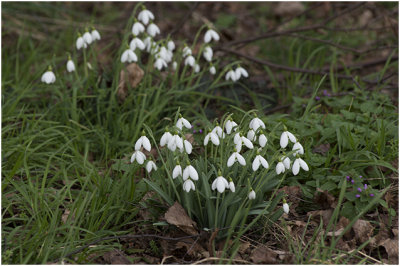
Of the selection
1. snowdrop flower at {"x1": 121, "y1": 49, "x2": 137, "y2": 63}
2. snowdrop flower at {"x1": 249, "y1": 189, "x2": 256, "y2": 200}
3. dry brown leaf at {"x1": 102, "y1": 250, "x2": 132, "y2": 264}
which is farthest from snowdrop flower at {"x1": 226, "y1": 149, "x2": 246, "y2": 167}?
snowdrop flower at {"x1": 121, "y1": 49, "x2": 137, "y2": 63}

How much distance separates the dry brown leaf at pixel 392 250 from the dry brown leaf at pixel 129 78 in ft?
6.94

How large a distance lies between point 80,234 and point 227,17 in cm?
399

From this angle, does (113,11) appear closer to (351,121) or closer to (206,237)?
(351,121)

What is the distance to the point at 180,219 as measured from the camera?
2.31 metres

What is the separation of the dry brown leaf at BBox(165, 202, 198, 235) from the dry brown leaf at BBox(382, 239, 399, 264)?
37.4 inches

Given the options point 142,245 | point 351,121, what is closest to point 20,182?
point 142,245

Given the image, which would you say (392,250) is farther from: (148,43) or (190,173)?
(148,43)

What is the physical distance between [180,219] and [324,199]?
34.9 inches

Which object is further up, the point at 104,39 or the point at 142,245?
the point at 104,39

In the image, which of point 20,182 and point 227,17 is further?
point 227,17

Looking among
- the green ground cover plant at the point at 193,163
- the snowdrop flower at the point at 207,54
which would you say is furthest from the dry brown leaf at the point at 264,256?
the snowdrop flower at the point at 207,54

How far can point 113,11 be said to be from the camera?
5.91 m

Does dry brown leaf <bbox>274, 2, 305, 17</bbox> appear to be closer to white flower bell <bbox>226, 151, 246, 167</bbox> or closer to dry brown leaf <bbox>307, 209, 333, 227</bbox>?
dry brown leaf <bbox>307, 209, 333, 227</bbox>

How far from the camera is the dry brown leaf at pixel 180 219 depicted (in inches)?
90.4
